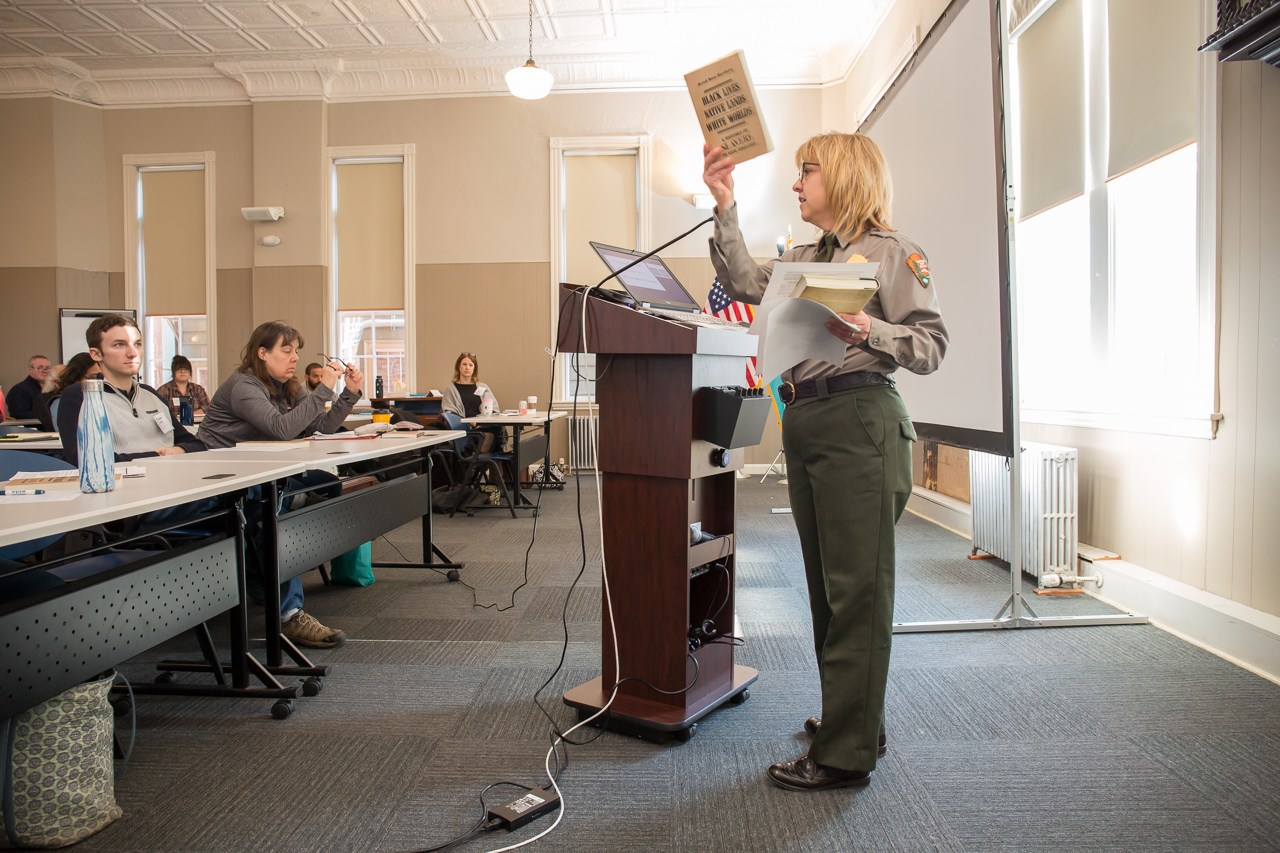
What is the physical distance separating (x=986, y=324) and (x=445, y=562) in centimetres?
275

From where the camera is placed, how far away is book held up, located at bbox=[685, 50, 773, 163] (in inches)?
67.9

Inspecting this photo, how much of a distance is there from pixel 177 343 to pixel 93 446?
7.75 metres

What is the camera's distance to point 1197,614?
2.68 metres

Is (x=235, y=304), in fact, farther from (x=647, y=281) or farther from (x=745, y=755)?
(x=745, y=755)

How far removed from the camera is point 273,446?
3.09 metres

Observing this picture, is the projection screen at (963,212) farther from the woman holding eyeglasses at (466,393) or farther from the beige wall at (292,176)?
the beige wall at (292,176)

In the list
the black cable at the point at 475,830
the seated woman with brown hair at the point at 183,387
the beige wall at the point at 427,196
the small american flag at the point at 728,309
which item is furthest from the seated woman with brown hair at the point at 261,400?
the beige wall at the point at 427,196

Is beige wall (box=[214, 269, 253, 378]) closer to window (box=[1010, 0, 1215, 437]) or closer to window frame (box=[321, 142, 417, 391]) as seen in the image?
window frame (box=[321, 142, 417, 391])

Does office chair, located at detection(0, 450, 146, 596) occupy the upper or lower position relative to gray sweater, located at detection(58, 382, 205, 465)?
lower

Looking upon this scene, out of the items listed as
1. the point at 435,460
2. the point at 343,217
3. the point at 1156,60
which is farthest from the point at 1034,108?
the point at 343,217

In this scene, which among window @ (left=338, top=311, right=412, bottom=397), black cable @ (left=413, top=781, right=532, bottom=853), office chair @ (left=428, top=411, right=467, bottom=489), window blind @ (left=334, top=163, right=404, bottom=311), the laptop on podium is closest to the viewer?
black cable @ (left=413, top=781, right=532, bottom=853)

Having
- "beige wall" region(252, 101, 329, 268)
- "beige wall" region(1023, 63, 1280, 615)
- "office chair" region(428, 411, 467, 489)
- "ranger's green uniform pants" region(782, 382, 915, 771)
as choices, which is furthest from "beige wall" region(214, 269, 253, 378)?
"beige wall" region(1023, 63, 1280, 615)

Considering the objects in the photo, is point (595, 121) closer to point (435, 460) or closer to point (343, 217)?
point (343, 217)

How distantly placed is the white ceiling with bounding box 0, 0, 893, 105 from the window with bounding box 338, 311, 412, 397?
2285 mm
